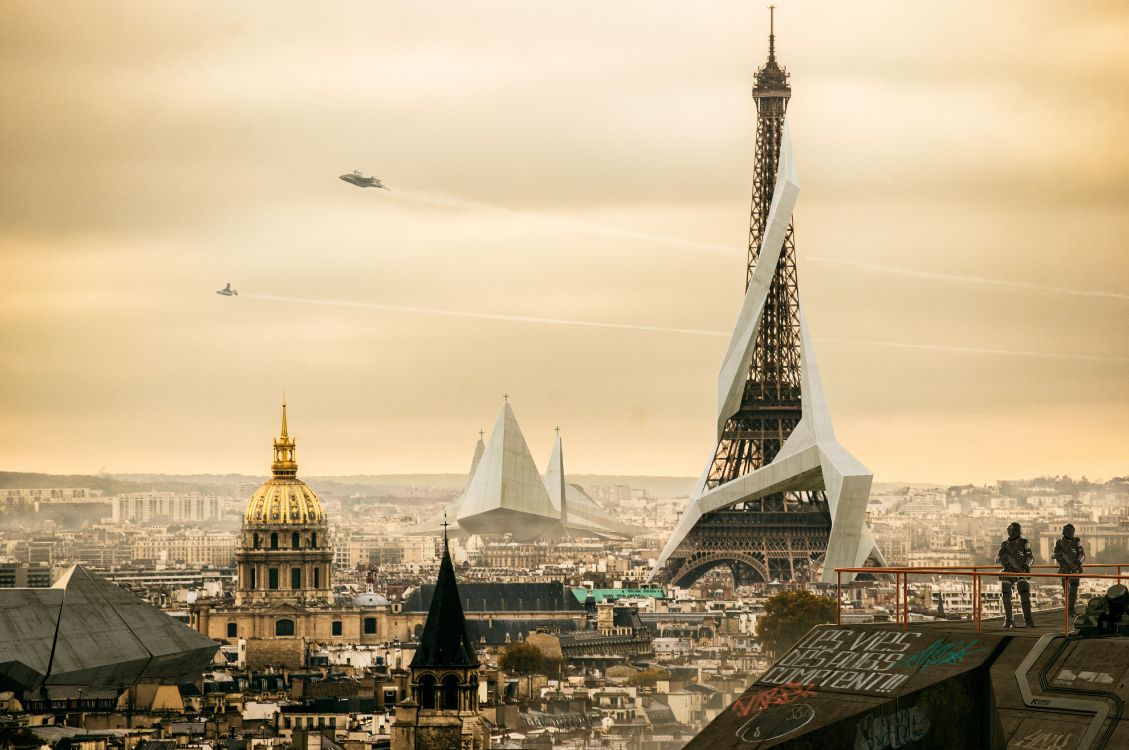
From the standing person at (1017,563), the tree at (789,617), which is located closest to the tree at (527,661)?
the tree at (789,617)

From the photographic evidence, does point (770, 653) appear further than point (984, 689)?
Yes

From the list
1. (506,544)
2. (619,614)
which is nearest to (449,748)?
(619,614)

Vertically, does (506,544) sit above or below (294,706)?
above

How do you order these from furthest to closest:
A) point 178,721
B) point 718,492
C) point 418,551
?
point 418,551 → point 718,492 → point 178,721

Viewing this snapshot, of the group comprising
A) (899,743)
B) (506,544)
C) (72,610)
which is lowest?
(899,743)

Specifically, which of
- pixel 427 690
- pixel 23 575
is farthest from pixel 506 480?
pixel 427 690

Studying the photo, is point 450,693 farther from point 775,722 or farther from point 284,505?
point 284,505

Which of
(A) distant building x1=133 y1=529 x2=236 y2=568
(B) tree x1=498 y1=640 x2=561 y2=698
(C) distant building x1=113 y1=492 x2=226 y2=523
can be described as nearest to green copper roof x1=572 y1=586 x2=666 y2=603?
(B) tree x1=498 y1=640 x2=561 y2=698

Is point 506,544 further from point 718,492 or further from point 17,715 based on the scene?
point 17,715
